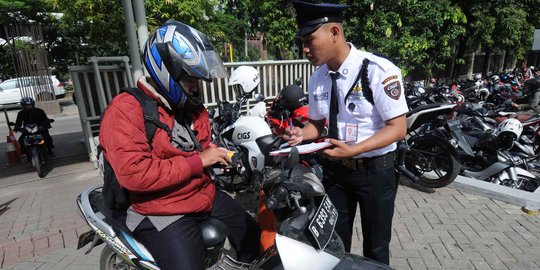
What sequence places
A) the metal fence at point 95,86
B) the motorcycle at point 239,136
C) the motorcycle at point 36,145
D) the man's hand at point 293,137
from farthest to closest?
the motorcycle at point 36,145
the metal fence at point 95,86
the motorcycle at point 239,136
the man's hand at point 293,137

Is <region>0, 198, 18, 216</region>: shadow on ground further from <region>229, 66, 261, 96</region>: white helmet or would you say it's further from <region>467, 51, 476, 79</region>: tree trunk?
<region>467, 51, 476, 79</region>: tree trunk

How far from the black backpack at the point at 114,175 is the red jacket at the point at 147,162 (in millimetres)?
28

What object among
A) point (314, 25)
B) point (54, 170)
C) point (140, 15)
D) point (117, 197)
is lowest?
point (54, 170)

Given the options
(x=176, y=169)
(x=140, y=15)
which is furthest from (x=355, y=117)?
(x=140, y=15)

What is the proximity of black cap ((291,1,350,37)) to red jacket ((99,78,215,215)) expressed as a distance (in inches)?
35.0

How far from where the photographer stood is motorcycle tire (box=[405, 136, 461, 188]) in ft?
12.9

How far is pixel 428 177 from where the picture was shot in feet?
14.0

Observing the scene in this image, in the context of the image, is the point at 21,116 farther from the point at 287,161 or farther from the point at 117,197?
the point at 287,161

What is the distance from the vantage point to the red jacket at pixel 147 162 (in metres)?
1.47

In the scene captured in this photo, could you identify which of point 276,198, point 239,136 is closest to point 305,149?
point 276,198

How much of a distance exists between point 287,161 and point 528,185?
4.18 meters

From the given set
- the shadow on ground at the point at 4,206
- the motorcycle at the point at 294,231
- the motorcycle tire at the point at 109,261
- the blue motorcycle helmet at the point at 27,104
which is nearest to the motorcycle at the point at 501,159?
the motorcycle at the point at 294,231

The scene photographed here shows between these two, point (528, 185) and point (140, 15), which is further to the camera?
point (140, 15)

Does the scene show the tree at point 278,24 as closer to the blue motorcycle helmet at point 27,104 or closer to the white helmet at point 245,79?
the white helmet at point 245,79
